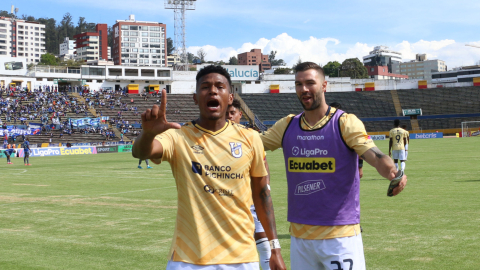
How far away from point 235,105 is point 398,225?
17.2ft

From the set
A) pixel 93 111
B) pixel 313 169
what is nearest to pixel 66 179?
pixel 313 169

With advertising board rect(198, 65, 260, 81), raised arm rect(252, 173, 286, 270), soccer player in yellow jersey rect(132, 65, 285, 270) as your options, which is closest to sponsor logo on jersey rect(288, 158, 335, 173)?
raised arm rect(252, 173, 286, 270)

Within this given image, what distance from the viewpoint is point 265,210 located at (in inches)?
167

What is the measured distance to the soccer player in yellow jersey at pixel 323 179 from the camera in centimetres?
417

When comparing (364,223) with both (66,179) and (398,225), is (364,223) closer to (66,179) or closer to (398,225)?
(398,225)

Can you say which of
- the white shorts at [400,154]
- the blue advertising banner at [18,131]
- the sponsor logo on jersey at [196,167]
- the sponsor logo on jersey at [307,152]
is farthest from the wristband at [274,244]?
the blue advertising banner at [18,131]

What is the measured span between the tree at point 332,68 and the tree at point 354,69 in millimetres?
7687

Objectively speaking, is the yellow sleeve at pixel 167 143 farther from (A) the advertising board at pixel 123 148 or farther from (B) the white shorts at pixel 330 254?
(A) the advertising board at pixel 123 148

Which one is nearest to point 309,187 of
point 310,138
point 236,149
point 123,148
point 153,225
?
point 310,138

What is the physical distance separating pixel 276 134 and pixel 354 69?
489 ft

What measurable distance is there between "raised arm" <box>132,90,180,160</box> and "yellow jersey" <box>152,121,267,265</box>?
16 cm

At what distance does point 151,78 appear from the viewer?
93.8 meters

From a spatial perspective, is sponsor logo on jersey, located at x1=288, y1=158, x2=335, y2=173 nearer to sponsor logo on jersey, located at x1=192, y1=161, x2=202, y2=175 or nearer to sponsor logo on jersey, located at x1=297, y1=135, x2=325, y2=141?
sponsor logo on jersey, located at x1=297, y1=135, x2=325, y2=141

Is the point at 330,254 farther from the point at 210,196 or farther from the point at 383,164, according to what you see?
the point at 210,196
